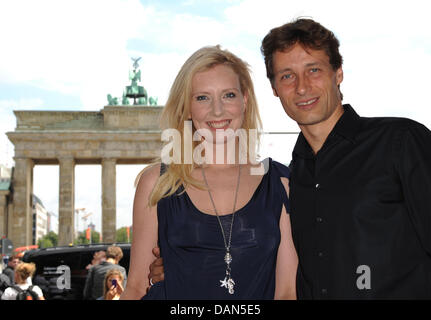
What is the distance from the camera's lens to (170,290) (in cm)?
335

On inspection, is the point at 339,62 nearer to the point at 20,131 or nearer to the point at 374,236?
the point at 374,236

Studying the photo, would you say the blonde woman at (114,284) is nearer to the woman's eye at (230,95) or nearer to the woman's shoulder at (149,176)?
the woman's shoulder at (149,176)

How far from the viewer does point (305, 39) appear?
12.0 feet

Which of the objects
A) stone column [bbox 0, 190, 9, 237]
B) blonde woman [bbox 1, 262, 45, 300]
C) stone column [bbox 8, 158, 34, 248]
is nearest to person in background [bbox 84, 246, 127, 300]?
blonde woman [bbox 1, 262, 45, 300]

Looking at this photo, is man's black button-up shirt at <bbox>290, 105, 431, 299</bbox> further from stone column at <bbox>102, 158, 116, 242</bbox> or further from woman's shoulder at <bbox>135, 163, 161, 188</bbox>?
stone column at <bbox>102, 158, 116, 242</bbox>

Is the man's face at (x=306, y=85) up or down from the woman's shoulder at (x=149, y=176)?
up

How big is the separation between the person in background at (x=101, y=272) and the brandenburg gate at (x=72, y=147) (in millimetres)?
33106

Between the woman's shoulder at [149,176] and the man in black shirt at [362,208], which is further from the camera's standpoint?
the woman's shoulder at [149,176]

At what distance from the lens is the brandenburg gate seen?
151ft

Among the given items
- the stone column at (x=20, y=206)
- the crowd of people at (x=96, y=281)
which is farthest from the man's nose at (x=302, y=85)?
the stone column at (x=20, y=206)

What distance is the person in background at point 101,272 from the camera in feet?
38.8

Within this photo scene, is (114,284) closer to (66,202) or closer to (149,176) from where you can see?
(149,176)

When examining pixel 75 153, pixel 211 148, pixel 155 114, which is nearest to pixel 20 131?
pixel 75 153

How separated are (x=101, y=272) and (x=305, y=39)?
9.32m
